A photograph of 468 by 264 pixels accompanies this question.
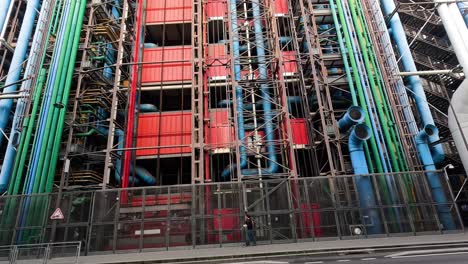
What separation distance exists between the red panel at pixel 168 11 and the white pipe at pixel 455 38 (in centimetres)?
1857

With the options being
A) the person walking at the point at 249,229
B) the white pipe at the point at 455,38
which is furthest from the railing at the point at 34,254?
the white pipe at the point at 455,38

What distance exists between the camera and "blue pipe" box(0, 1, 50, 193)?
66.3ft

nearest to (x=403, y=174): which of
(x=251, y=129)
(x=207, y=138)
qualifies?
(x=251, y=129)

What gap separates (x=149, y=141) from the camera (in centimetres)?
2245

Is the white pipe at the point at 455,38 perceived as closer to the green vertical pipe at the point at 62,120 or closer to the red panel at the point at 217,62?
the red panel at the point at 217,62

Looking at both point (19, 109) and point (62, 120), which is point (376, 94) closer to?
point (62, 120)

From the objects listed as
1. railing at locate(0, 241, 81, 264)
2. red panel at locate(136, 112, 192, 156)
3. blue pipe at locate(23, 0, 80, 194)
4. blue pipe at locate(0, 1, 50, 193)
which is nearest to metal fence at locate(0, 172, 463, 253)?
railing at locate(0, 241, 81, 264)

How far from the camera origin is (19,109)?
21906 mm

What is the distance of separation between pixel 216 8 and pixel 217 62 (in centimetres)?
540

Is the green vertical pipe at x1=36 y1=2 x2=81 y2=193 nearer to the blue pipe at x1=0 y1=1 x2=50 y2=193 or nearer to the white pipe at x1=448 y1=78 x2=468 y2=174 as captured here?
the blue pipe at x1=0 y1=1 x2=50 y2=193

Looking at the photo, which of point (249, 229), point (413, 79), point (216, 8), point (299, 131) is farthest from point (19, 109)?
point (413, 79)

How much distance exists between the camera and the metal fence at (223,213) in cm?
1504

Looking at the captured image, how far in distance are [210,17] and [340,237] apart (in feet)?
65.6

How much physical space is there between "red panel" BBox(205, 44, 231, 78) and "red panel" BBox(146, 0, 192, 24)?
11.3ft
